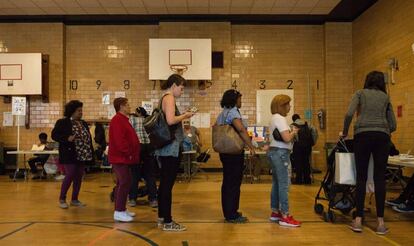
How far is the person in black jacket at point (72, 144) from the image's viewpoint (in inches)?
240

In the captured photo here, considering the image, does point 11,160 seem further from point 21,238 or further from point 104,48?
point 21,238

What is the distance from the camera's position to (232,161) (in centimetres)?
493

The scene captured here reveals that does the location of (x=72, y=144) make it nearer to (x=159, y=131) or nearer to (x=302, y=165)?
(x=159, y=131)

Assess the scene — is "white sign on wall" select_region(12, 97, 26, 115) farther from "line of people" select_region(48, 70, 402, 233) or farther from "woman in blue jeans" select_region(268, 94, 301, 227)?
"woman in blue jeans" select_region(268, 94, 301, 227)

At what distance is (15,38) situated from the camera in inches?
490

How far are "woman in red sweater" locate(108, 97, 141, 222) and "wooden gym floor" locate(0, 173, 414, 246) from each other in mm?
234

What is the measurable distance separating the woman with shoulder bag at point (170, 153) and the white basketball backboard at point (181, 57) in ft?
23.5

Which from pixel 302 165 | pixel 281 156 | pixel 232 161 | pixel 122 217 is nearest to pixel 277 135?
pixel 281 156

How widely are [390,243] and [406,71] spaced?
6.04 meters

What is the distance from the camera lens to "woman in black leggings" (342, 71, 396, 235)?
4400 mm

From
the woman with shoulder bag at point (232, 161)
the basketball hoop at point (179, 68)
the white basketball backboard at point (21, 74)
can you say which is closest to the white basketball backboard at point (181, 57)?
the basketball hoop at point (179, 68)

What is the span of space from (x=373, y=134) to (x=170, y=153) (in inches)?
77.9

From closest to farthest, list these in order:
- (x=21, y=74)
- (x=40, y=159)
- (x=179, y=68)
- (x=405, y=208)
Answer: (x=405, y=208) < (x=40, y=159) < (x=179, y=68) < (x=21, y=74)

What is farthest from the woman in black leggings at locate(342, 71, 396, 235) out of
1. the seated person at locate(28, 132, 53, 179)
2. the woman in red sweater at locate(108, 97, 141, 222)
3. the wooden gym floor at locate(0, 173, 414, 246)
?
the seated person at locate(28, 132, 53, 179)
